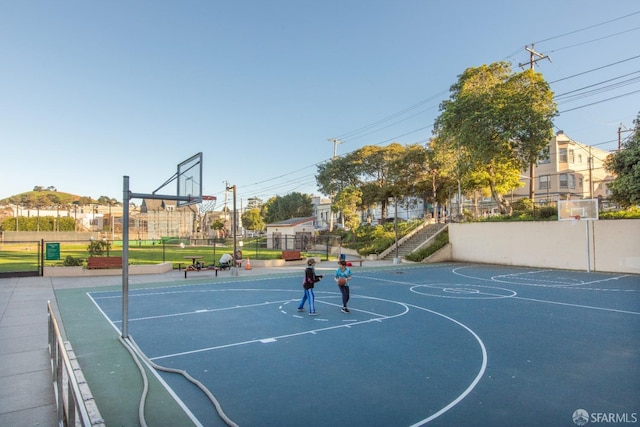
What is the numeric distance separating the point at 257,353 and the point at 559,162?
4698cm

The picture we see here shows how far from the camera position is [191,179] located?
1118 cm

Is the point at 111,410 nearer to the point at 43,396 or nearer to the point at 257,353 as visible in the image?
the point at 43,396

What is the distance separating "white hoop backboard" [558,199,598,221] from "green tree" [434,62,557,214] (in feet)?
13.1

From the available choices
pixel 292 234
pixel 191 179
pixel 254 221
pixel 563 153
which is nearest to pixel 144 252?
pixel 292 234

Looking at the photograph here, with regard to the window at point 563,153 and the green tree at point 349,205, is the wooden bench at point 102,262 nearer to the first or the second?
the green tree at point 349,205

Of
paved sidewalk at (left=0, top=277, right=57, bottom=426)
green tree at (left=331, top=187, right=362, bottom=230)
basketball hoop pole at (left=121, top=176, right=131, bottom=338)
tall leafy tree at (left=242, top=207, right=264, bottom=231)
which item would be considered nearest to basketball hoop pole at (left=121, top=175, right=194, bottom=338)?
basketball hoop pole at (left=121, top=176, right=131, bottom=338)

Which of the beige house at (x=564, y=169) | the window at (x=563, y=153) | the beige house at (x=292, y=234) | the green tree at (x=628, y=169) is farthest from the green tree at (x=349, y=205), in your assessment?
the green tree at (x=628, y=169)

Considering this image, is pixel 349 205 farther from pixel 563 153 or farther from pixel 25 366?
pixel 25 366

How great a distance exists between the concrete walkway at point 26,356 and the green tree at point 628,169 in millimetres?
23526

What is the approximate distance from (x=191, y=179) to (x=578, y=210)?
887 inches

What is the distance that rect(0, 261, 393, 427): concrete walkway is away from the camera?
204 inches

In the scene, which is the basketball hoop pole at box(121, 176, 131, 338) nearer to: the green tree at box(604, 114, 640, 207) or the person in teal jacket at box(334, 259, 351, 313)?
the person in teal jacket at box(334, 259, 351, 313)

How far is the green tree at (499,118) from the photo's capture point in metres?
25.7

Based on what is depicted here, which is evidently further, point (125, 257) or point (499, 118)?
point (499, 118)
